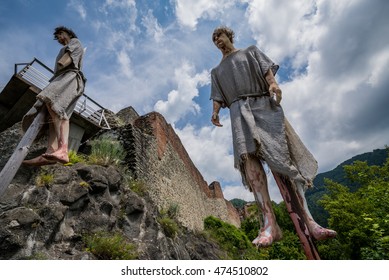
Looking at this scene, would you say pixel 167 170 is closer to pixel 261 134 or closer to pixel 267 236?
pixel 261 134

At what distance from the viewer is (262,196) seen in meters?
2.41

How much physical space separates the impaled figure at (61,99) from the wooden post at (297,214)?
1.89m

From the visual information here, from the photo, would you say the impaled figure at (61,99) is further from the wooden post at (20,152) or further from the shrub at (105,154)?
the shrub at (105,154)

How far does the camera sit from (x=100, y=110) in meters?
13.1

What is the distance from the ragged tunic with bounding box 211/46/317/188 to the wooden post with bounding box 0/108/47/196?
162 cm

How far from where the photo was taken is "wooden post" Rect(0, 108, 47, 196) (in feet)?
8.17

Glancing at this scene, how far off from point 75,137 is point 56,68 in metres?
7.79

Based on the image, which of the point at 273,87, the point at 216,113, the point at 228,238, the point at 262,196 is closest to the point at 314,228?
the point at 262,196

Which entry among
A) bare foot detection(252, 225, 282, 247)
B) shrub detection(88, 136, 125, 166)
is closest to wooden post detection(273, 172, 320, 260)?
bare foot detection(252, 225, 282, 247)

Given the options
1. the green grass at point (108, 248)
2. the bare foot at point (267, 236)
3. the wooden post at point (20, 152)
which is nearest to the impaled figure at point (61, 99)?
the wooden post at point (20, 152)

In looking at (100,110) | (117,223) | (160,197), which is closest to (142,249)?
(117,223)

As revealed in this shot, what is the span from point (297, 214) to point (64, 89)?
234 centimetres
